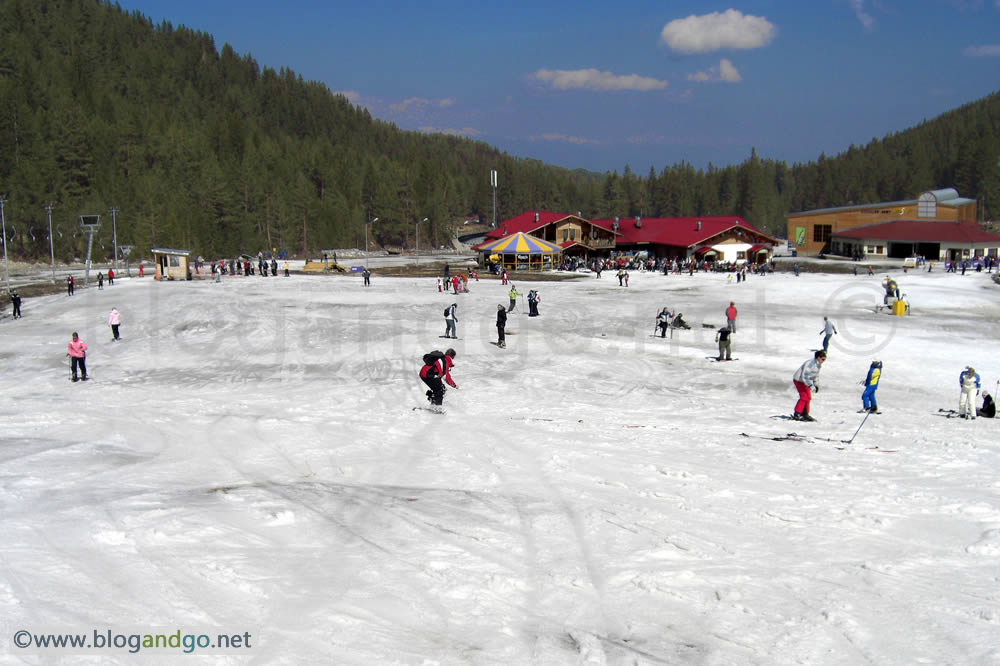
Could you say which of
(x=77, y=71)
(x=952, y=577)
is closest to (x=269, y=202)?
(x=77, y=71)

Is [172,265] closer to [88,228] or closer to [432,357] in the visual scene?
[88,228]

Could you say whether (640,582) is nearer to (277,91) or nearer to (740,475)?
(740,475)

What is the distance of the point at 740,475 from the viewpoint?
9.63m

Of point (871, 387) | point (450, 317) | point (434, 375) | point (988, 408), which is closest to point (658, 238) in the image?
point (450, 317)

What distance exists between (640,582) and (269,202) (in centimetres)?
9390

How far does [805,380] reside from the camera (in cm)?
1331

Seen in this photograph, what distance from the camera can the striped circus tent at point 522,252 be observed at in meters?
58.8

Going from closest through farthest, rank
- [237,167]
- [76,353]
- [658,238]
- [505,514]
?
1. [505,514]
2. [76,353]
3. [658,238]
4. [237,167]

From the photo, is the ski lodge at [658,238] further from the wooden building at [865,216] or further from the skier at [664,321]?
the skier at [664,321]

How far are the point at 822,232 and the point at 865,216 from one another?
14.8 ft

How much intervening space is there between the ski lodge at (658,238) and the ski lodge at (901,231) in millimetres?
10070

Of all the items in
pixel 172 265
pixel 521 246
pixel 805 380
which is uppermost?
pixel 521 246

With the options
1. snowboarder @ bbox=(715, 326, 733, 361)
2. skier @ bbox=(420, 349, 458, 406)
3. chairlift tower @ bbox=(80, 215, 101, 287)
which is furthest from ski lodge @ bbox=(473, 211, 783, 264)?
skier @ bbox=(420, 349, 458, 406)

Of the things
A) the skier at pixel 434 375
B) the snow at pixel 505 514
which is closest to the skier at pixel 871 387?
the snow at pixel 505 514
